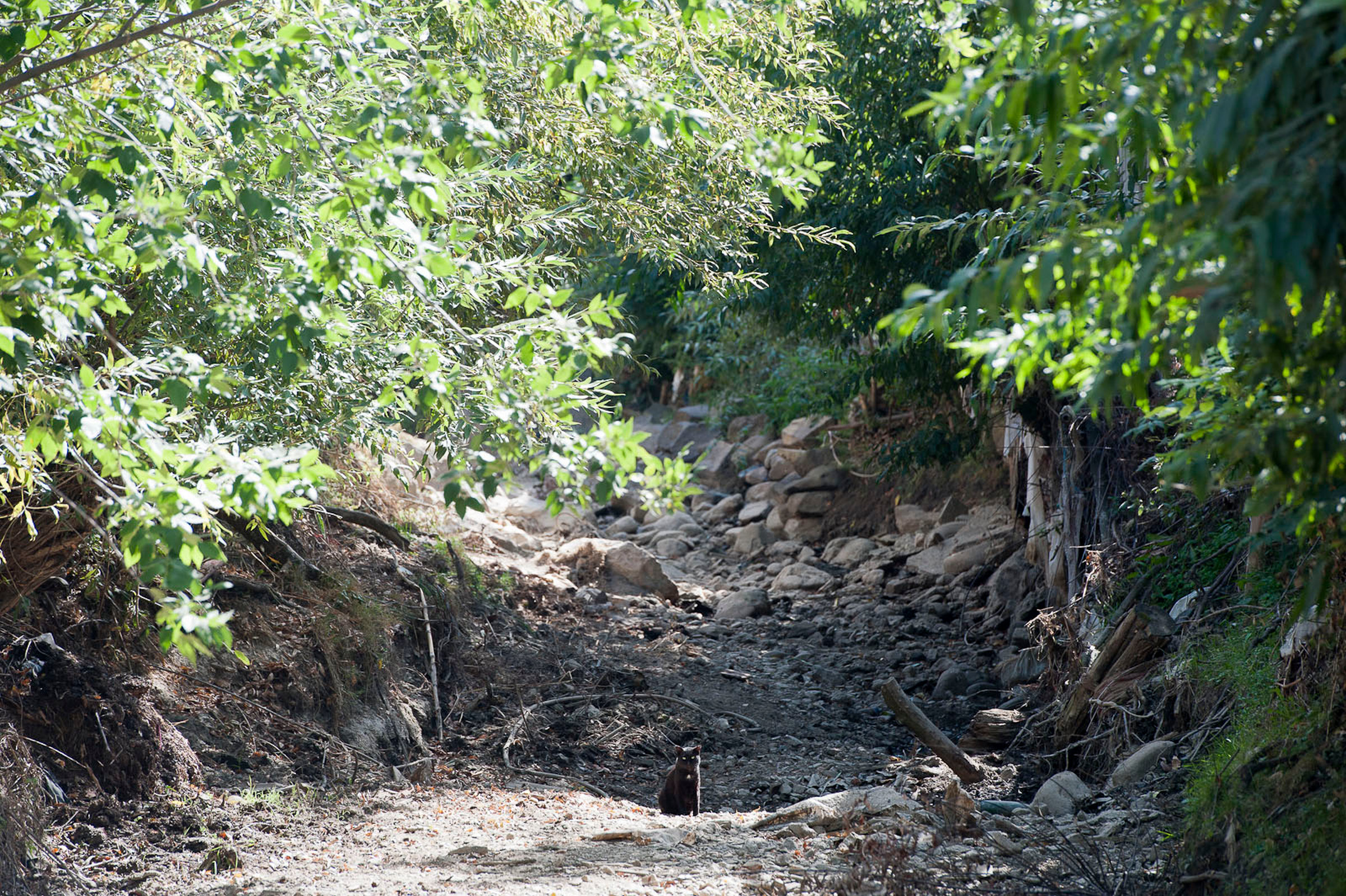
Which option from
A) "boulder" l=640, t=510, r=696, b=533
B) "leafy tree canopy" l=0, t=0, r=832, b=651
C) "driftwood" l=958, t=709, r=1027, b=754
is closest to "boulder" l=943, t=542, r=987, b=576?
"driftwood" l=958, t=709, r=1027, b=754

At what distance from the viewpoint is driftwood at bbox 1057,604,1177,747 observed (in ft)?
19.1

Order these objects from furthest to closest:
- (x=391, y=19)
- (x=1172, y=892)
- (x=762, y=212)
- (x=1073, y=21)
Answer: (x=762, y=212), (x=391, y=19), (x=1172, y=892), (x=1073, y=21)

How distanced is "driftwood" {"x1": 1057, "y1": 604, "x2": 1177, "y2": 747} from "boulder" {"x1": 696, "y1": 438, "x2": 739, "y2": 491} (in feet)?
30.5

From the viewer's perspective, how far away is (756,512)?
13648 millimetres

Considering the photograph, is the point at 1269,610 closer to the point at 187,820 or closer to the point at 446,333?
the point at 446,333

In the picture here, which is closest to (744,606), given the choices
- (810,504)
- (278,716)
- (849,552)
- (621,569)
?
(621,569)

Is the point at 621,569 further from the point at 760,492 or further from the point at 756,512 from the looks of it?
the point at 760,492

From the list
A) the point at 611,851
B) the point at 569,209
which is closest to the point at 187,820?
the point at 611,851

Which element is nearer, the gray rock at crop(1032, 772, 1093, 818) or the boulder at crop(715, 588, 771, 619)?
the gray rock at crop(1032, 772, 1093, 818)

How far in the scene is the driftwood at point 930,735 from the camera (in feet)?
19.7

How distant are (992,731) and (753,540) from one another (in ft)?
20.9

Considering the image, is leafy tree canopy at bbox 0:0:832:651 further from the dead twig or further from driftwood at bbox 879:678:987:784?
driftwood at bbox 879:678:987:784

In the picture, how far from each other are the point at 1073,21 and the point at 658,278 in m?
8.70

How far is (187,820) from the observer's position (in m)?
5.07
